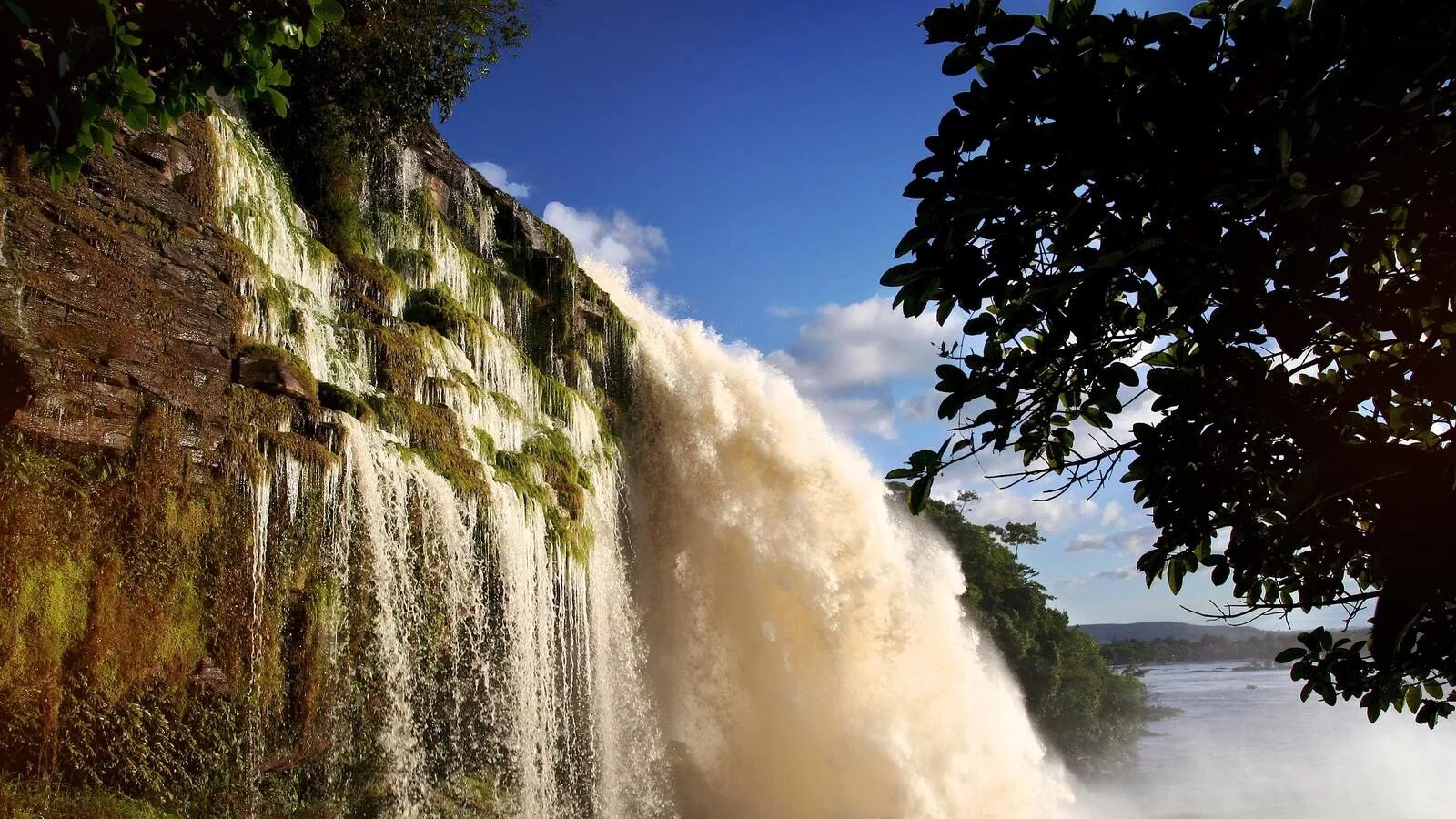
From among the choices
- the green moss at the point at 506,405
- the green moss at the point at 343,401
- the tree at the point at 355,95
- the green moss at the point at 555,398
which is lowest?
the green moss at the point at 343,401

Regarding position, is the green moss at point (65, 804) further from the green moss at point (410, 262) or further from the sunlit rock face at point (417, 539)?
the green moss at point (410, 262)

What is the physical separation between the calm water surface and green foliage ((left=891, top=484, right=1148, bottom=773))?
1963 mm

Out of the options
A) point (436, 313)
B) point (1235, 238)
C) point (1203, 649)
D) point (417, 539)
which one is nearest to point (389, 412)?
point (417, 539)

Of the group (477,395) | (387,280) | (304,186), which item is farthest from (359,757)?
(304,186)

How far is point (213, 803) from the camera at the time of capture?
6625 mm

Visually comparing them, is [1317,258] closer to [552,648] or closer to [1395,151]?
[1395,151]

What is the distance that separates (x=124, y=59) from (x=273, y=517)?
5473mm

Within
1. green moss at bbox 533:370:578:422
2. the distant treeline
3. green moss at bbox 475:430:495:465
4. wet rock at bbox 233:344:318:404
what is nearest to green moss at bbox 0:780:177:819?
wet rock at bbox 233:344:318:404

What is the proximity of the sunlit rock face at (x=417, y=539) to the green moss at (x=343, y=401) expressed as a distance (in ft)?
0.10

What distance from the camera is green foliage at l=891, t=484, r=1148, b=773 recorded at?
3644 cm

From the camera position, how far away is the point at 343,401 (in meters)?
8.77

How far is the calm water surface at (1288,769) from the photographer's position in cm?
2745

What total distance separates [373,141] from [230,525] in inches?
295

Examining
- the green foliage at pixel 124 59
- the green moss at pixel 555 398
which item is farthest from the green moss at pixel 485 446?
the green foliage at pixel 124 59
